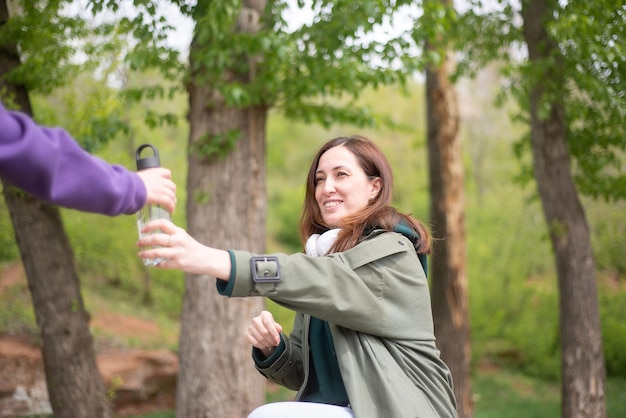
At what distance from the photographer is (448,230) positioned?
9016 millimetres

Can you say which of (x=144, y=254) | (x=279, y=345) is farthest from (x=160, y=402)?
(x=144, y=254)

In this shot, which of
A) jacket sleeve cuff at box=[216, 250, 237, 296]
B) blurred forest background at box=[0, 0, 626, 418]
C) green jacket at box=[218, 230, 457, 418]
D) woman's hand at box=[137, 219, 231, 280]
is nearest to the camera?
woman's hand at box=[137, 219, 231, 280]

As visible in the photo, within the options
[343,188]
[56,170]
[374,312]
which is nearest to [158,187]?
[56,170]

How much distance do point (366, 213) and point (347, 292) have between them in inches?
19.3

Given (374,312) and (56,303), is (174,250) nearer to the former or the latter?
(374,312)

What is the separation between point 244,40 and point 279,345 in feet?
9.88

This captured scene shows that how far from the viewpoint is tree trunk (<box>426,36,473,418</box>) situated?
8875 millimetres

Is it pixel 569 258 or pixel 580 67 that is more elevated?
pixel 580 67

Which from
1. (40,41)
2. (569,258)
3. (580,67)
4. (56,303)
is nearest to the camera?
(40,41)

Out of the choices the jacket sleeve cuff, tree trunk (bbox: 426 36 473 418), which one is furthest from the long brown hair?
tree trunk (bbox: 426 36 473 418)

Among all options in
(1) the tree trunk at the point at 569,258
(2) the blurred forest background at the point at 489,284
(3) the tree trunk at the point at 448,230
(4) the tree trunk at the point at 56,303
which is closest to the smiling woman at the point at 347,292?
(4) the tree trunk at the point at 56,303

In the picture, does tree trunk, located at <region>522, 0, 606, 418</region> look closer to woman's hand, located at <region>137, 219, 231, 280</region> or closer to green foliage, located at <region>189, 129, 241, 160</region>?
green foliage, located at <region>189, 129, 241, 160</region>

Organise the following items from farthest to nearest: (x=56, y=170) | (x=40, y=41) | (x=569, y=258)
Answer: (x=569, y=258), (x=40, y=41), (x=56, y=170)

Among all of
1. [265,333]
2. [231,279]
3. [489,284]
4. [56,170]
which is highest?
[56,170]
